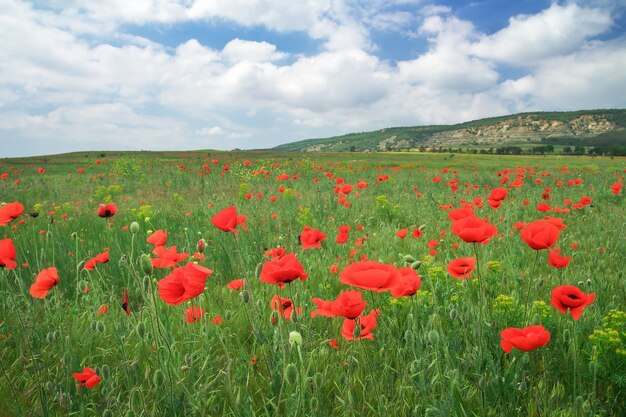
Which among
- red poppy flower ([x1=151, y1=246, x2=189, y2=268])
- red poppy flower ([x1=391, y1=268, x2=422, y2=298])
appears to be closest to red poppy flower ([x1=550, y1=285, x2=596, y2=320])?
red poppy flower ([x1=391, y1=268, x2=422, y2=298])

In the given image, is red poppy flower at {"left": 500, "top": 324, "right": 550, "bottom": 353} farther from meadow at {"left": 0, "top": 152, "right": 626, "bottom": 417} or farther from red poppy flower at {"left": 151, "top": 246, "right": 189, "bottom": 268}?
red poppy flower at {"left": 151, "top": 246, "right": 189, "bottom": 268}

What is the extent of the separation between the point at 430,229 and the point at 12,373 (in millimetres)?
4809

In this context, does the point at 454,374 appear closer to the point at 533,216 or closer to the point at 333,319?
the point at 333,319

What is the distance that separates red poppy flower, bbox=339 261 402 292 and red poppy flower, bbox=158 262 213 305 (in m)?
0.49

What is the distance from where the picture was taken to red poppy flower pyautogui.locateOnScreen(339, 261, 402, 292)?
133cm

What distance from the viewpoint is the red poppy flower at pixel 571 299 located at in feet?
5.14

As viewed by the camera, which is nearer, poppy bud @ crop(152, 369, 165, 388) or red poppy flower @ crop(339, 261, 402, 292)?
red poppy flower @ crop(339, 261, 402, 292)

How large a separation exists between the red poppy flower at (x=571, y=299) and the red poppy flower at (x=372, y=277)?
0.73 meters

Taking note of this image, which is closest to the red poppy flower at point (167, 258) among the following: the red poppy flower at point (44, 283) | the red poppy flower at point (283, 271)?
the red poppy flower at point (44, 283)

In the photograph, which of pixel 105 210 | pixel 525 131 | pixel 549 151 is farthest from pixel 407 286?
pixel 525 131

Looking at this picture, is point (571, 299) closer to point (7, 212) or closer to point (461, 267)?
point (461, 267)

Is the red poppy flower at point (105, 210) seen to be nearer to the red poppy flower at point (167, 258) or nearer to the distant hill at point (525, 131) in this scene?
the red poppy flower at point (167, 258)

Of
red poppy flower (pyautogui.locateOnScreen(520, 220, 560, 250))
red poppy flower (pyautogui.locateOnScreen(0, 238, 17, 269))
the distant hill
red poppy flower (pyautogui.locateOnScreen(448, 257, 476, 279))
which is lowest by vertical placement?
red poppy flower (pyautogui.locateOnScreen(448, 257, 476, 279))

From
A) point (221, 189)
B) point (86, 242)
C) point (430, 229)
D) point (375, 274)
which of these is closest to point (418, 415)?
point (375, 274)
